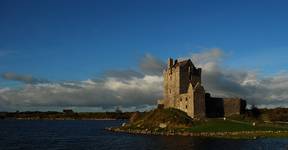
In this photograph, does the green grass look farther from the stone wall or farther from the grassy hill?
the stone wall

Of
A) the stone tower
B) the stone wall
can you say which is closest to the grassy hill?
the stone tower

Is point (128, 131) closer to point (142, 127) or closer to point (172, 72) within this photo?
point (142, 127)

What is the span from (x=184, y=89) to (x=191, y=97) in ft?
27.4

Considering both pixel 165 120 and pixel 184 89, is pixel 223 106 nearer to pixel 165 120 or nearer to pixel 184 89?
pixel 184 89

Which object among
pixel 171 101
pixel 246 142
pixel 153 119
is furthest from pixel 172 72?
pixel 246 142

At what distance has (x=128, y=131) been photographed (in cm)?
11381

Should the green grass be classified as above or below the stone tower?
below

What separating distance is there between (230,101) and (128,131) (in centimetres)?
2696

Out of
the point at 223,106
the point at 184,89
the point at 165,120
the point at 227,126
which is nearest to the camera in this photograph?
the point at 227,126

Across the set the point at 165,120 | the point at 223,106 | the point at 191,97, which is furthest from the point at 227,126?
the point at 165,120

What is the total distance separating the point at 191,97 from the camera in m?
110

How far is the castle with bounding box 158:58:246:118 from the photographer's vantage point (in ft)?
359

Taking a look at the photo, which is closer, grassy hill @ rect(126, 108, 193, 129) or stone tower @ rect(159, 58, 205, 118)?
grassy hill @ rect(126, 108, 193, 129)

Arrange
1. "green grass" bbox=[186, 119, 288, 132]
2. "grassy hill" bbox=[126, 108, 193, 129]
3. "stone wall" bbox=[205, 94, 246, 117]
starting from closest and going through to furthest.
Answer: "green grass" bbox=[186, 119, 288, 132], "grassy hill" bbox=[126, 108, 193, 129], "stone wall" bbox=[205, 94, 246, 117]
